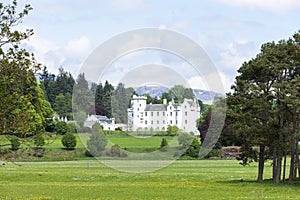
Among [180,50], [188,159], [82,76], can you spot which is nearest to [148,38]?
[180,50]

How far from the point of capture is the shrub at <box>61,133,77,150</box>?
10576 cm

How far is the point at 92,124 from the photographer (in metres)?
70.2

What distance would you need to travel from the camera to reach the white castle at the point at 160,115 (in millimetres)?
69875

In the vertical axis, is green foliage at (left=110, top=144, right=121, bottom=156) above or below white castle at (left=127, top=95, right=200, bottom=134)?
below

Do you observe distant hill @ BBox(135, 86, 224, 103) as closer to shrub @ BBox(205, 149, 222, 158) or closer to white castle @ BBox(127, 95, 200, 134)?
white castle @ BBox(127, 95, 200, 134)

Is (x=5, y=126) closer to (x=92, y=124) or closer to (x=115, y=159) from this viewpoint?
(x=92, y=124)

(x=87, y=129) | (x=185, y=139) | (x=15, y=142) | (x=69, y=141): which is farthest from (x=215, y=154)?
(x=15, y=142)

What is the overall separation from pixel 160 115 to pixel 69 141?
31837 mm

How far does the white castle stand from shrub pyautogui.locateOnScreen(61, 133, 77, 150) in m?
27.8

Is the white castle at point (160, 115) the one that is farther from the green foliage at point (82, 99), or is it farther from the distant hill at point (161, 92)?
the green foliage at point (82, 99)

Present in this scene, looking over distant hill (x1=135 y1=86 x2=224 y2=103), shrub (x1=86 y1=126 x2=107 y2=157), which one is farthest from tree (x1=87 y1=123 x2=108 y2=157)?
distant hill (x1=135 y1=86 x2=224 y2=103)

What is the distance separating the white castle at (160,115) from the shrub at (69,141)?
91.4 feet

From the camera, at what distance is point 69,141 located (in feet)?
348

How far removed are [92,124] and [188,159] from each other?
3425 centimetres
